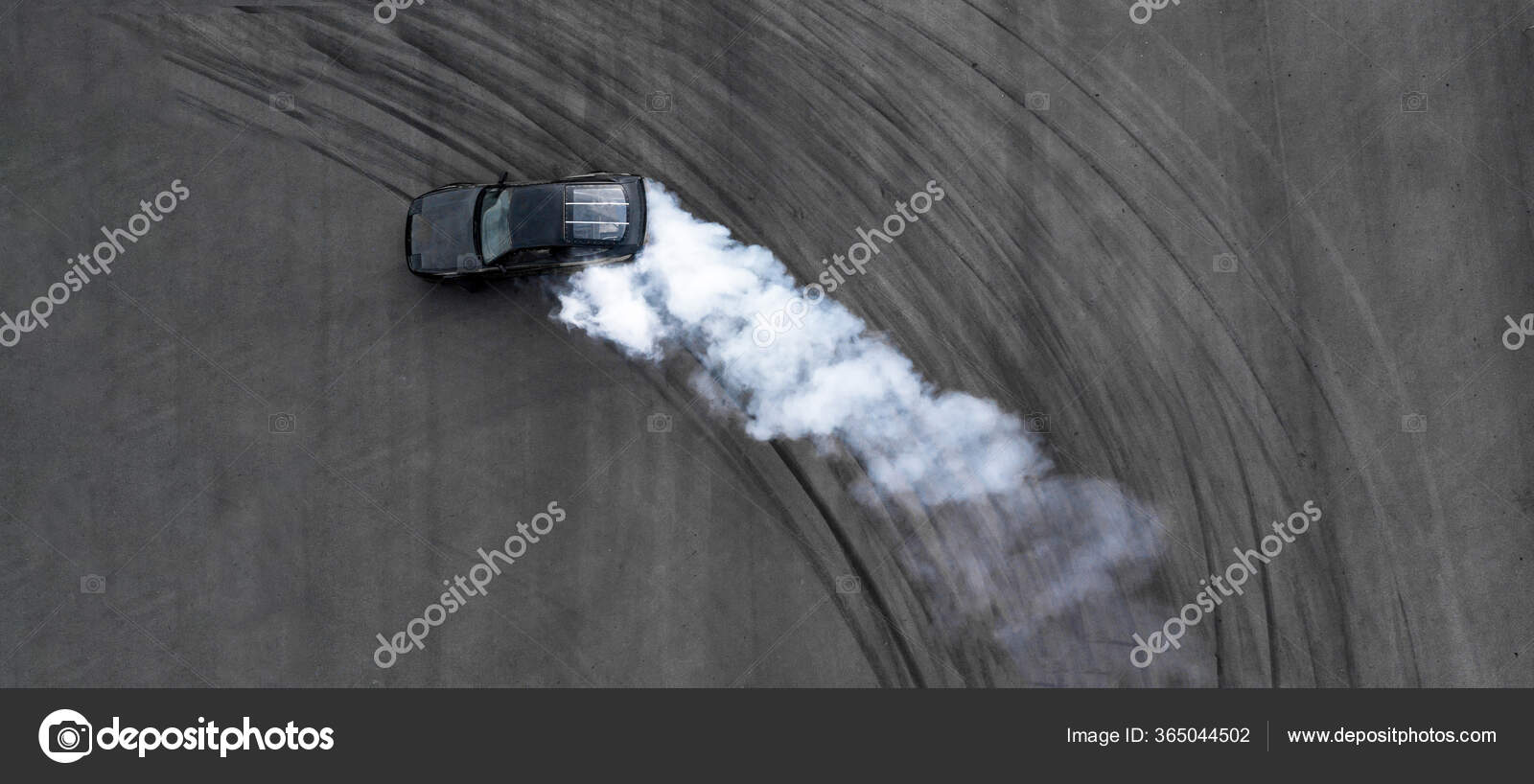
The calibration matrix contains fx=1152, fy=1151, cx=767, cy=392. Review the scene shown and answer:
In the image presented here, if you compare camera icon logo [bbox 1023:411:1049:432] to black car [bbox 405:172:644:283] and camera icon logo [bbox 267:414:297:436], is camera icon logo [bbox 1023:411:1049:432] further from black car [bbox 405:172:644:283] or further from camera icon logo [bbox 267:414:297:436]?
camera icon logo [bbox 267:414:297:436]

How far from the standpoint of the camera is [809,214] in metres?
16.7

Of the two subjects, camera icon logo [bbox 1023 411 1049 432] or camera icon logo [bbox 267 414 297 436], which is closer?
camera icon logo [bbox 1023 411 1049 432]

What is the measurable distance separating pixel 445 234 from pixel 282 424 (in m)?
3.67

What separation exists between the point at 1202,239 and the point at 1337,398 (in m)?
2.97

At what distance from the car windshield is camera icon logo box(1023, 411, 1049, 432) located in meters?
7.76

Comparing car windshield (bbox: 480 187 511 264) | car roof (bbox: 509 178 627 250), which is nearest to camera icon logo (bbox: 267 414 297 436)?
car windshield (bbox: 480 187 511 264)

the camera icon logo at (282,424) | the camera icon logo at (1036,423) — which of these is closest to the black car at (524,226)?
the camera icon logo at (282,424)

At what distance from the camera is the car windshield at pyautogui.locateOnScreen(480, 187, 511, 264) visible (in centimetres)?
1614

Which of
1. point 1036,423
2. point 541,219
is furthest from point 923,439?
point 541,219
